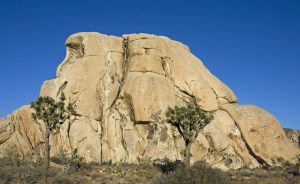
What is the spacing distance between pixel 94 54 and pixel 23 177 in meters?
24.4

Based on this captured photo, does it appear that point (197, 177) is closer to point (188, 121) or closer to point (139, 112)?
point (188, 121)

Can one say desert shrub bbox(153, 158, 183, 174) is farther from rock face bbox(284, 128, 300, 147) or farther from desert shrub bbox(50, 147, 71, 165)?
rock face bbox(284, 128, 300, 147)

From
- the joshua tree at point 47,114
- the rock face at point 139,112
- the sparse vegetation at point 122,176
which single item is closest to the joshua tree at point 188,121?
the sparse vegetation at point 122,176

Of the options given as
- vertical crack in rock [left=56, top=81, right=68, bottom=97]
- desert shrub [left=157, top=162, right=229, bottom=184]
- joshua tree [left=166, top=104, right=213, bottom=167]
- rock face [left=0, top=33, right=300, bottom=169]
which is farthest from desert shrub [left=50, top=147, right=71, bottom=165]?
desert shrub [left=157, top=162, right=229, bottom=184]

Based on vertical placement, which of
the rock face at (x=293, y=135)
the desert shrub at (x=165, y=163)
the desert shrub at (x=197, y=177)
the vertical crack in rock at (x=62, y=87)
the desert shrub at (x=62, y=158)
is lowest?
the desert shrub at (x=197, y=177)

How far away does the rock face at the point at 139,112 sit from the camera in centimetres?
3603

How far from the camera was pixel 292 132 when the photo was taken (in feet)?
201

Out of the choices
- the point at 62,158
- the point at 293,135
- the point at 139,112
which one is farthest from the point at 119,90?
the point at 293,135

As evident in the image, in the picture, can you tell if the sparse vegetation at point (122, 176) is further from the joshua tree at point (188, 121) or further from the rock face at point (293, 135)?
the rock face at point (293, 135)

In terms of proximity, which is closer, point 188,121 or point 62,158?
point 188,121

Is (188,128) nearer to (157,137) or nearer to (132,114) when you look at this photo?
(157,137)

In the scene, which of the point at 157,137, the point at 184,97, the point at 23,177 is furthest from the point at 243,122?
the point at 23,177

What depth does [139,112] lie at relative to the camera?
1458 inches

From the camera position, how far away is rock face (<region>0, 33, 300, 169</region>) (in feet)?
118
